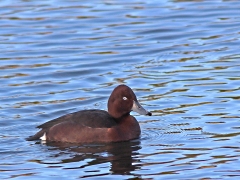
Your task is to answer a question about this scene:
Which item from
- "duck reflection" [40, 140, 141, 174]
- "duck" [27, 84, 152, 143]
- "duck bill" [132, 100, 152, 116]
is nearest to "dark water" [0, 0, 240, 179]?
"duck reflection" [40, 140, 141, 174]

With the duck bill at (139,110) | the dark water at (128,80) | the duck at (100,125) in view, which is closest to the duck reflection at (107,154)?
the dark water at (128,80)

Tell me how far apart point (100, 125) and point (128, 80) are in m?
3.71

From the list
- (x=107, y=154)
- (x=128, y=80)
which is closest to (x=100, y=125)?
(x=107, y=154)

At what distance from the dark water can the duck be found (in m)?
0.19

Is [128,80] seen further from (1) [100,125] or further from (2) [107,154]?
(2) [107,154]

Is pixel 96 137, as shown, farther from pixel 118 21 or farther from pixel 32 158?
pixel 118 21

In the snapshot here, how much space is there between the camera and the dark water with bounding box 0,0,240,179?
10484 millimetres

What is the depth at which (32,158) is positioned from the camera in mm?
10891

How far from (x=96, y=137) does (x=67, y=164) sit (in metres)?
1.34

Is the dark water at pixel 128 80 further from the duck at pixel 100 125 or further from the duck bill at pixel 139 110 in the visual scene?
the duck bill at pixel 139 110

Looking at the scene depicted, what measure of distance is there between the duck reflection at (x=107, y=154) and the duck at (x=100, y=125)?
0.13 meters

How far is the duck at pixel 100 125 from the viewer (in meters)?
11.8

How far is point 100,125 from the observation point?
38.8 feet

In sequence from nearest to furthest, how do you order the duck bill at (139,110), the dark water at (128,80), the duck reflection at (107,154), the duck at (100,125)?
the duck reflection at (107,154) → the dark water at (128,80) → the duck at (100,125) → the duck bill at (139,110)
